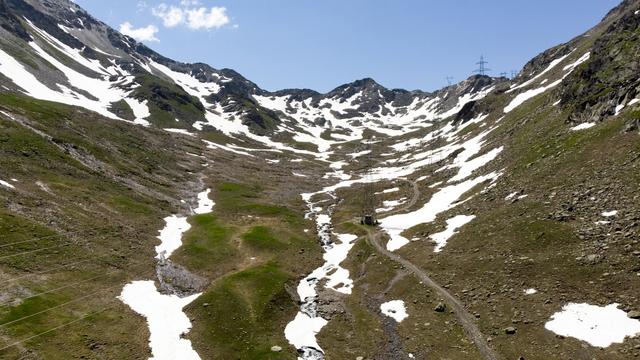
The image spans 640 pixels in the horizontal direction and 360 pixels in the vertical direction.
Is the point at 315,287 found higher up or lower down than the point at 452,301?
higher up

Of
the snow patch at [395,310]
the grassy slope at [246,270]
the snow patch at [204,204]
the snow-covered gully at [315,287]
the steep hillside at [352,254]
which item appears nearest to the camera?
the steep hillside at [352,254]

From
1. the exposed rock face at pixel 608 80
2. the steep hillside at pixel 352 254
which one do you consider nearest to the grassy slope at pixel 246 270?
the steep hillside at pixel 352 254

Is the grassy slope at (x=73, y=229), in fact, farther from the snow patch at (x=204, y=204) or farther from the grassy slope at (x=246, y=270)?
the grassy slope at (x=246, y=270)

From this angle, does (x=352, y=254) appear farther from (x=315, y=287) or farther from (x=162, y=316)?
(x=162, y=316)

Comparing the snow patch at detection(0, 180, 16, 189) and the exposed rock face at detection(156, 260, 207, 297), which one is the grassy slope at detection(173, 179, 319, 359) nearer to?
the exposed rock face at detection(156, 260, 207, 297)

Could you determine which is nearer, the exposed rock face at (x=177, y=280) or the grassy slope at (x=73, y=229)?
the grassy slope at (x=73, y=229)

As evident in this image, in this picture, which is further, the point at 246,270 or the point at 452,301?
the point at 246,270

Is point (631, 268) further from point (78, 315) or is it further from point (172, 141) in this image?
point (172, 141)

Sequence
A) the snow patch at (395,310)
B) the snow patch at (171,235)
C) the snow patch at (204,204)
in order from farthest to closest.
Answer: the snow patch at (204,204)
the snow patch at (171,235)
the snow patch at (395,310)

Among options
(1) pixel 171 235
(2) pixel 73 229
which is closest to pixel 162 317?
(2) pixel 73 229

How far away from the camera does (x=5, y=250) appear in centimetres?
5194

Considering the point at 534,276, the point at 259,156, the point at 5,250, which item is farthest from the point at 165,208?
the point at 259,156

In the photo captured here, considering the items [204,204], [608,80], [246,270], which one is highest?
[204,204]

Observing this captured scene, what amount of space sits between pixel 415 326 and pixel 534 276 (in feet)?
45.8
